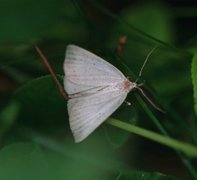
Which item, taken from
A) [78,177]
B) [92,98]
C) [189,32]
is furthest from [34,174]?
[189,32]

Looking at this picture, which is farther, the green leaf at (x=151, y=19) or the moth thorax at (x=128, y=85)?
the green leaf at (x=151, y=19)

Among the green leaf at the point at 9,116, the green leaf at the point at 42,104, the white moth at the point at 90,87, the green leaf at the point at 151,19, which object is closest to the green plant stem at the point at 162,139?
the white moth at the point at 90,87

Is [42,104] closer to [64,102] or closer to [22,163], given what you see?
[64,102]

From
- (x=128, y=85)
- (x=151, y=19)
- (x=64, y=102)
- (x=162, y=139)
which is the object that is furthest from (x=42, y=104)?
(x=151, y=19)

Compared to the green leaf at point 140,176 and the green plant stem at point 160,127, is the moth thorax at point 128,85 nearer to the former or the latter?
the green plant stem at point 160,127

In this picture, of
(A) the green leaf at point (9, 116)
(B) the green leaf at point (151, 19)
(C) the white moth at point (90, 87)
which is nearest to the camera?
(C) the white moth at point (90, 87)

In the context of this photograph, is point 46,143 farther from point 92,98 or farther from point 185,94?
point 185,94
